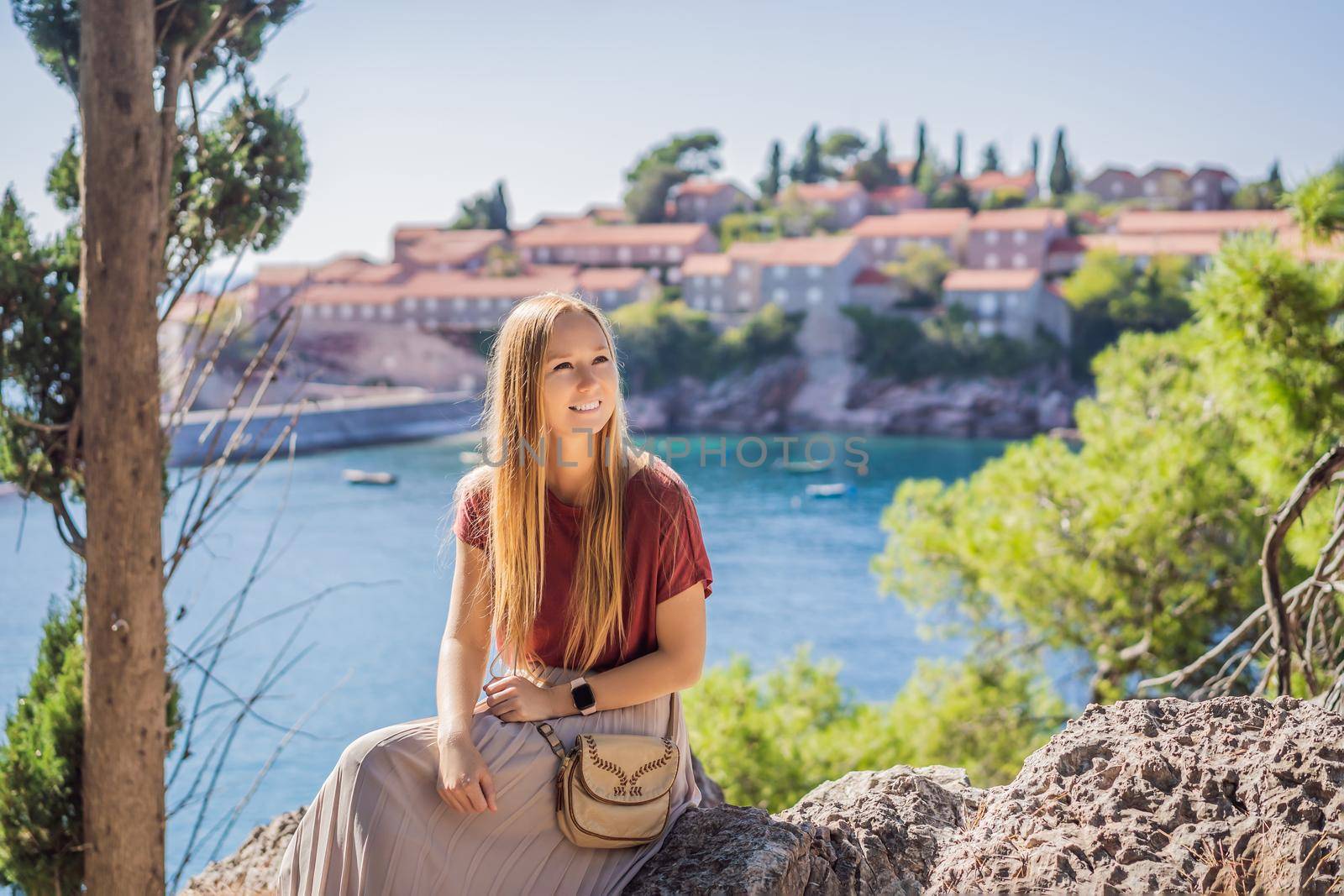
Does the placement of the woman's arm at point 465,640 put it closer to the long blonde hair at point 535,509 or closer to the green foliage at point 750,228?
the long blonde hair at point 535,509

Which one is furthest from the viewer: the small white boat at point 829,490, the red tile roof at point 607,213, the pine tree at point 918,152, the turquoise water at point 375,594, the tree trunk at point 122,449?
the red tile roof at point 607,213

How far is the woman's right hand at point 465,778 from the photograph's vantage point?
55.7 inches

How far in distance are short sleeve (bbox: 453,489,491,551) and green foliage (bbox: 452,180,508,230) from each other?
44.1 metres

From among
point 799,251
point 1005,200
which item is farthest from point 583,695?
point 1005,200

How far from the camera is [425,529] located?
2444cm

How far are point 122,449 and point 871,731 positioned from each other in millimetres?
6652

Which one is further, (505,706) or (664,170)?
(664,170)

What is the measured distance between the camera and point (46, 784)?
2.73 m

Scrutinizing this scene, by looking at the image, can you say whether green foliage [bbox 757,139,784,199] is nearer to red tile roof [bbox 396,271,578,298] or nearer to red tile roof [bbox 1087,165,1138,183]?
red tile roof [bbox 396,271,578,298]

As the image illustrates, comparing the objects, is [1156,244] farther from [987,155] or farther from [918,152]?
[918,152]

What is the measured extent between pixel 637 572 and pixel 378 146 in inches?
1646

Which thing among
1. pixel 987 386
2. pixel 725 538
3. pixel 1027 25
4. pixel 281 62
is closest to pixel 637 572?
pixel 725 538

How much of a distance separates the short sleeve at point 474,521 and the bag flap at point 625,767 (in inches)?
12.9

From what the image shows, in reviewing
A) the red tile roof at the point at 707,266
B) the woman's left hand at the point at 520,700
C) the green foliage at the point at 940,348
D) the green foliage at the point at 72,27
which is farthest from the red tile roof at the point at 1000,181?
the woman's left hand at the point at 520,700
